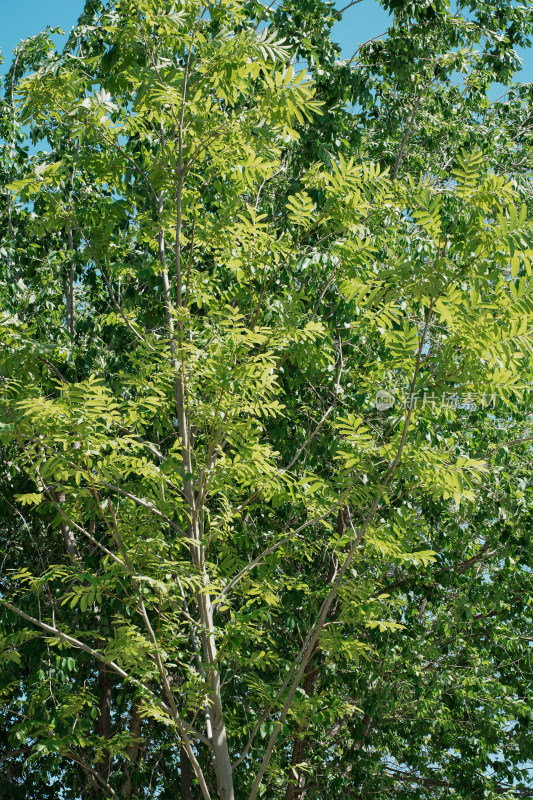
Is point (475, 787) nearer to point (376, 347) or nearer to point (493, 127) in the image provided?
point (376, 347)

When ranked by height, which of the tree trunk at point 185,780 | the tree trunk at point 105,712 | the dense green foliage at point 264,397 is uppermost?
the dense green foliage at point 264,397

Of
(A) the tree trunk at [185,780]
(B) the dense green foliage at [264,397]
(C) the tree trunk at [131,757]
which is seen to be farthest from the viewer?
(A) the tree trunk at [185,780]

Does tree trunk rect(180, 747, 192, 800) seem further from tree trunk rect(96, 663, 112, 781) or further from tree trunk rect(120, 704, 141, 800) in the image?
tree trunk rect(96, 663, 112, 781)

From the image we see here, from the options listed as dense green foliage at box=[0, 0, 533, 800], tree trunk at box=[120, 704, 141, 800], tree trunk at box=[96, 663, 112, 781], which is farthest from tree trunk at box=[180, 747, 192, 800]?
tree trunk at box=[96, 663, 112, 781]

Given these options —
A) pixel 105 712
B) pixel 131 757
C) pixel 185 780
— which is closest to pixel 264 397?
pixel 105 712

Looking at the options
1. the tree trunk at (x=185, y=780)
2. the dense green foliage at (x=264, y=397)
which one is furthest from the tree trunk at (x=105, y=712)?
the tree trunk at (x=185, y=780)

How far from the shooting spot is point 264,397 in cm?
482

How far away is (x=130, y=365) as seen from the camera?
6.89 meters

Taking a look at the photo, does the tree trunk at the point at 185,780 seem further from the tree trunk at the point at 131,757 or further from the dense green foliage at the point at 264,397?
the tree trunk at the point at 131,757

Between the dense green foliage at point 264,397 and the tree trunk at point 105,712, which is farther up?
the dense green foliage at point 264,397

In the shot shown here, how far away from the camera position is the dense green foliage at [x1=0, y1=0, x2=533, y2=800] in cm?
436

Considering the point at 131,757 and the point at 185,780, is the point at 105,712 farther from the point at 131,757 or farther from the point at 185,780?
the point at 185,780

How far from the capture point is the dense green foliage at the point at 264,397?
14.3ft

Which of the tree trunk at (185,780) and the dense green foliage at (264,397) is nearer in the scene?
the dense green foliage at (264,397)
